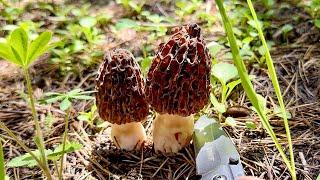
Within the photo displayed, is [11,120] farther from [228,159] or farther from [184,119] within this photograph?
[228,159]

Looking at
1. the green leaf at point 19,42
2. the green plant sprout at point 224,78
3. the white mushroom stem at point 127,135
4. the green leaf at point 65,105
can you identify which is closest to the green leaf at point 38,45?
the green leaf at point 19,42

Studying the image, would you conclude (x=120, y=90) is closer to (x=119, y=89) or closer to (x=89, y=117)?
(x=119, y=89)

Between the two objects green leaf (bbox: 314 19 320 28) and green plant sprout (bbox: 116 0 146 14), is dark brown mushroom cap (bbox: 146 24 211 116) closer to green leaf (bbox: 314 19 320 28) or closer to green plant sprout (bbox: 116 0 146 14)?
green leaf (bbox: 314 19 320 28)

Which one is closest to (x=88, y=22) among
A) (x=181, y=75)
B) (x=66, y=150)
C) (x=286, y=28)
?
(x=286, y=28)

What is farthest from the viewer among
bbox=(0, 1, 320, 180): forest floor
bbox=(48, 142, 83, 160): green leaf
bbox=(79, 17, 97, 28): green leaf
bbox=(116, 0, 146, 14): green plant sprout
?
bbox=(116, 0, 146, 14): green plant sprout

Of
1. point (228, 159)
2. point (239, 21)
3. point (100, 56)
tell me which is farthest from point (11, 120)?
point (239, 21)

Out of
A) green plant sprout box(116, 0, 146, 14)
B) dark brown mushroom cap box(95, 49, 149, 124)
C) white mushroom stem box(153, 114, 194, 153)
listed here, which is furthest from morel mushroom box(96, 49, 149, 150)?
green plant sprout box(116, 0, 146, 14)
